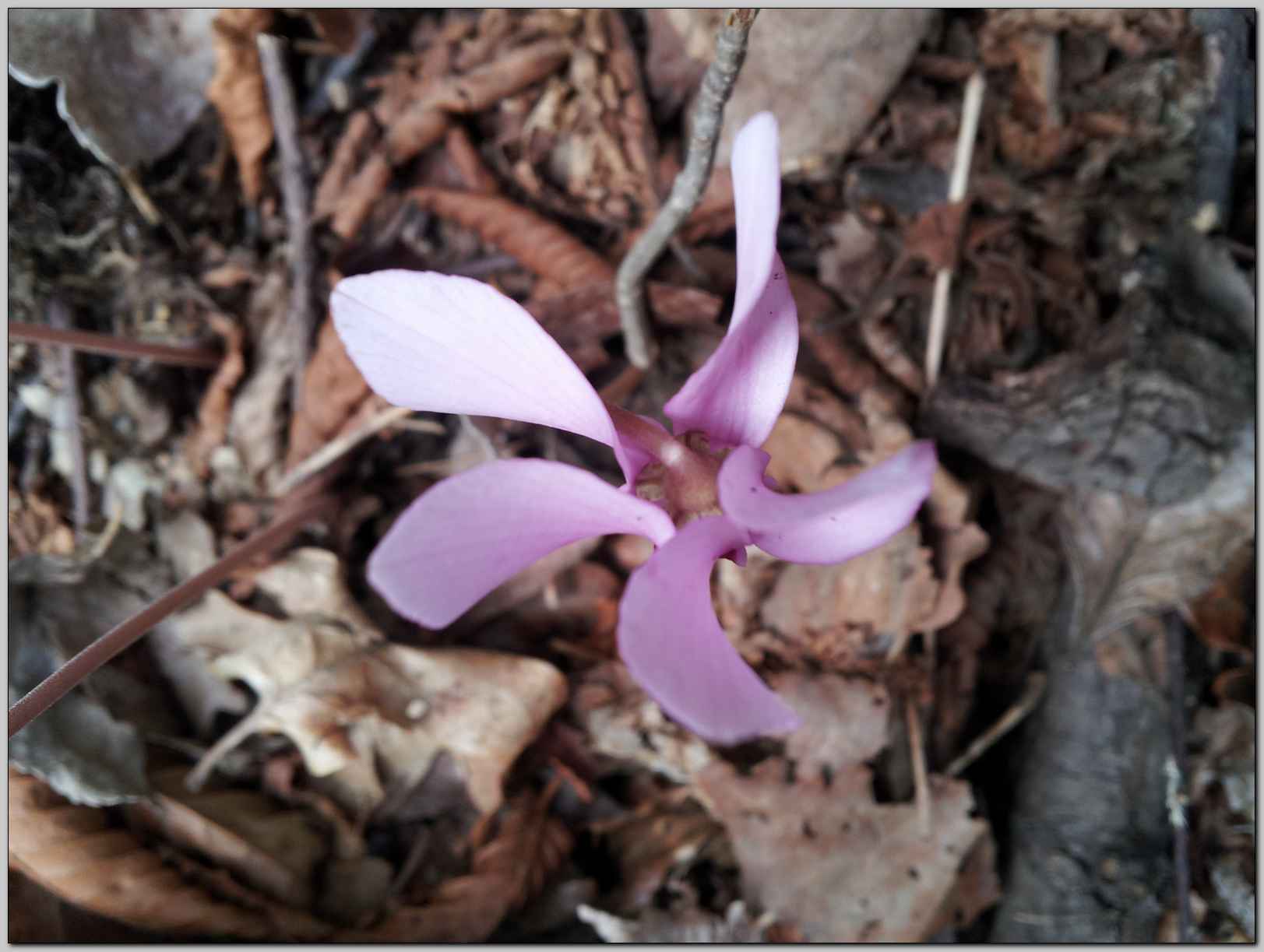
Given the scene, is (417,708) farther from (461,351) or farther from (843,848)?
(461,351)

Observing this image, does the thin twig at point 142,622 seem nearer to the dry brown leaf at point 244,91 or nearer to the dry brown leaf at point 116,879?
the dry brown leaf at point 116,879

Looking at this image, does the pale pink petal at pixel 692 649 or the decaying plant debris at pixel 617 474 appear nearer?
the pale pink petal at pixel 692 649

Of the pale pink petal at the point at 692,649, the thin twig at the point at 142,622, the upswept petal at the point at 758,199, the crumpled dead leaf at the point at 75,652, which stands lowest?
the crumpled dead leaf at the point at 75,652

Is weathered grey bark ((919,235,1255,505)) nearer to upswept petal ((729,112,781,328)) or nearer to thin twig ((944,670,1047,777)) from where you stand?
thin twig ((944,670,1047,777))

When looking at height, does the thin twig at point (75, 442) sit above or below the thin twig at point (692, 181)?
below

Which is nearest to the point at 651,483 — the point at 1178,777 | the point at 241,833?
the point at 241,833

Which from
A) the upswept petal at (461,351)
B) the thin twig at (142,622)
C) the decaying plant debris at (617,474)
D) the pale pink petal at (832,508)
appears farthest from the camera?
the decaying plant debris at (617,474)

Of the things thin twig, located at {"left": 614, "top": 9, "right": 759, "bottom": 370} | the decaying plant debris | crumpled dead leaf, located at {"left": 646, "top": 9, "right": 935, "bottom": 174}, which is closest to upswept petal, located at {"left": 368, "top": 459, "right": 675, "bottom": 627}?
thin twig, located at {"left": 614, "top": 9, "right": 759, "bottom": 370}

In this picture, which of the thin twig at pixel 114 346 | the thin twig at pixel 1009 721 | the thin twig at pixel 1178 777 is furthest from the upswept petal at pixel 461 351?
the thin twig at pixel 1178 777
